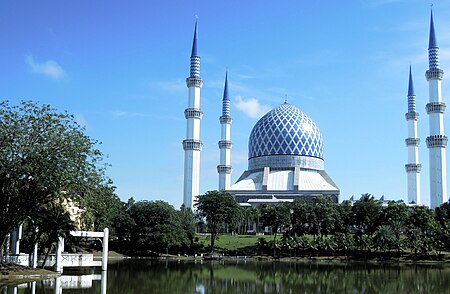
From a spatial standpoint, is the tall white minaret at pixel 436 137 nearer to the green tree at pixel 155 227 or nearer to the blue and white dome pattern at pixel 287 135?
the blue and white dome pattern at pixel 287 135

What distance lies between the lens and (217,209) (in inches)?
2243

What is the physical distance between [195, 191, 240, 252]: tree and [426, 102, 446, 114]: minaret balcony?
30015 millimetres

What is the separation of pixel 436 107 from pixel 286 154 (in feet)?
74.9

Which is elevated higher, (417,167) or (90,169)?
(417,167)

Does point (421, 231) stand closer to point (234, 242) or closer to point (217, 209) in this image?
point (234, 242)

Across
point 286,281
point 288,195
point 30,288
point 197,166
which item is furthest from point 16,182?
point 288,195

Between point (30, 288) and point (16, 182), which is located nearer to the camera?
point (30, 288)

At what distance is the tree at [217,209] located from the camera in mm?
57062

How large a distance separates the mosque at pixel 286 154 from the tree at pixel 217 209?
529 inches

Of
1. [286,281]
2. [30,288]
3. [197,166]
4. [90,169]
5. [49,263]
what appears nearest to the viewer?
[30,288]

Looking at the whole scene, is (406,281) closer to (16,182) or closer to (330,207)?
(16,182)

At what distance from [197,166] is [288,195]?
1486 cm

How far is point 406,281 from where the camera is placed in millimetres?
31344

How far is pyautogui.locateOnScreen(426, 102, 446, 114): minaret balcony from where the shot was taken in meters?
71.2
